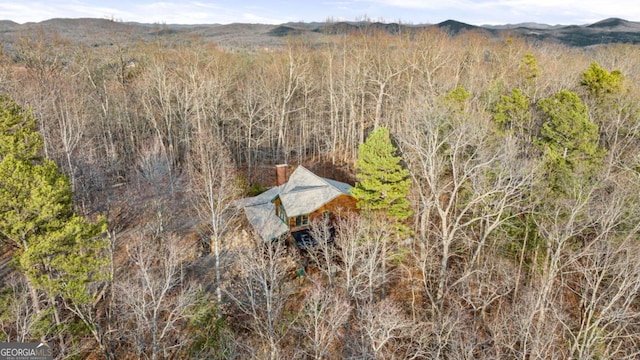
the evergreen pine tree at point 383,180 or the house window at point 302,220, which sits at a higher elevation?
the evergreen pine tree at point 383,180

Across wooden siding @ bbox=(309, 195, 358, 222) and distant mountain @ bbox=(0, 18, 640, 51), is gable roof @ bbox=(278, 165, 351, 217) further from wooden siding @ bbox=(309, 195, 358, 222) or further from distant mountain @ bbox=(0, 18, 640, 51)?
distant mountain @ bbox=(0, 18, 640, 51)

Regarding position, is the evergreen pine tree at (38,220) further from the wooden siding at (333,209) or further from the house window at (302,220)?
the house window at (302,220)

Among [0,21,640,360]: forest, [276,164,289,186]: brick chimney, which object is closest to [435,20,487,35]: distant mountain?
[0,21,640,360]: forest

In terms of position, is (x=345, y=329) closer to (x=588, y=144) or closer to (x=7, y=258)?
(x=588, y=144)

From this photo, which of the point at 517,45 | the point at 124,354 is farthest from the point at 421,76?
the point at 124,354

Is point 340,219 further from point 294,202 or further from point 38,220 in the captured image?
point 38,220

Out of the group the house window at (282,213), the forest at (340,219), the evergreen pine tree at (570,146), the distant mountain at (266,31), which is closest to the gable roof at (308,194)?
the house window at (282,213)

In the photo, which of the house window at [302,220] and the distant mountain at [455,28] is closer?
the house window at [302,220]
